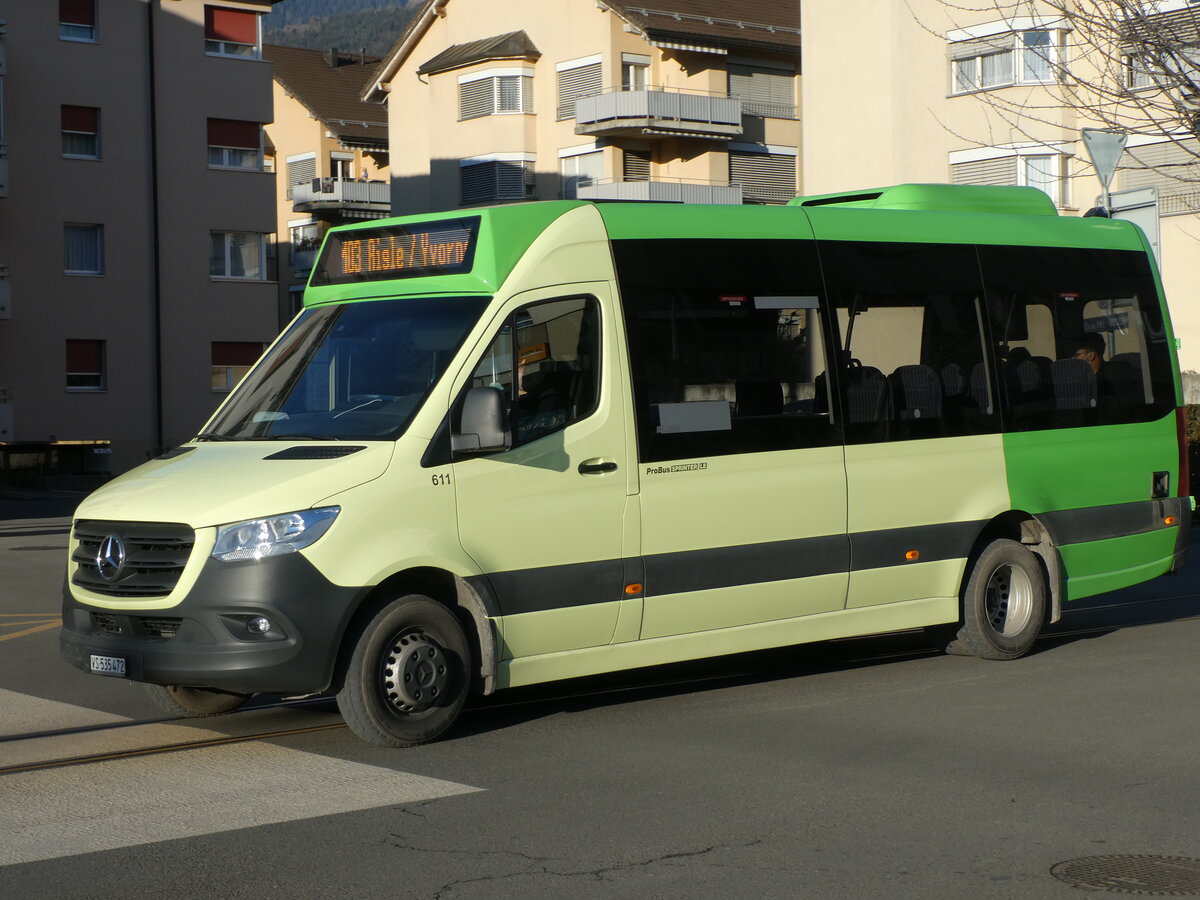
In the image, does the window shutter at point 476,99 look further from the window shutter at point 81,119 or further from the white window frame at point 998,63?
the white window frame at point 998,63

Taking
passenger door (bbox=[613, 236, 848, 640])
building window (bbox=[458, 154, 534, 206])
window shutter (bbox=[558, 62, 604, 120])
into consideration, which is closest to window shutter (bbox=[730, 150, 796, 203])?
window shutter (bbox=[558, 62, 604, 120])

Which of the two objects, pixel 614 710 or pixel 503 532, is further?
pixel 614 710

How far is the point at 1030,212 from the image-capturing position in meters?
12.0

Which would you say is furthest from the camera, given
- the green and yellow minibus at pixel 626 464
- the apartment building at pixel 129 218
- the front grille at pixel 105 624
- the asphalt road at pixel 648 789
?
the apartment building at pixel 129 218

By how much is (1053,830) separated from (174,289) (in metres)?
42.2

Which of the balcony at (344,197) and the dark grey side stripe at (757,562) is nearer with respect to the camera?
the dark grey side stripe at (757,562)

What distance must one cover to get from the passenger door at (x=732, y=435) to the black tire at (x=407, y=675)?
3.94 ft

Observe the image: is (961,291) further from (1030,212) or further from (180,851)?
(180,851)

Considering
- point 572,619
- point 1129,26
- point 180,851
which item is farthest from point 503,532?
point 1129,26

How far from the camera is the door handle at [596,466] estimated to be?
8664mm

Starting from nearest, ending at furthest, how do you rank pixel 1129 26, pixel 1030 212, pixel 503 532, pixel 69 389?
1. pixel 503 532
2. pixel 1030 212
3. pixel 1129 26
4. pixel 69 389

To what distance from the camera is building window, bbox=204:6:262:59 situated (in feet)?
156

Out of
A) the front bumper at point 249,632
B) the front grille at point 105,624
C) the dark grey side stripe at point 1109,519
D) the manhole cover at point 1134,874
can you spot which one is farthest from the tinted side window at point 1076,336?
the front grille at point 105,624

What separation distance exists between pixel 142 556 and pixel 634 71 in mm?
45646
